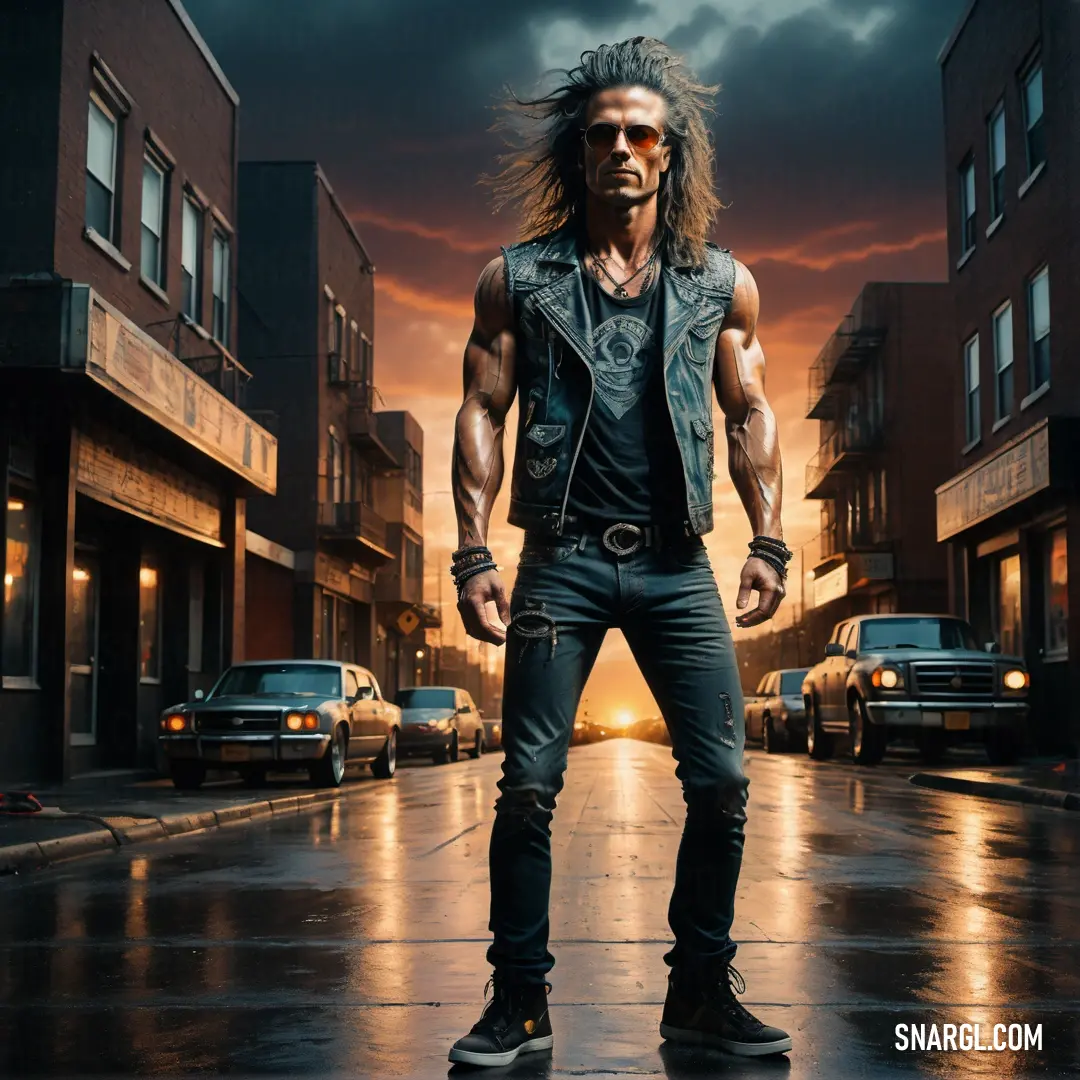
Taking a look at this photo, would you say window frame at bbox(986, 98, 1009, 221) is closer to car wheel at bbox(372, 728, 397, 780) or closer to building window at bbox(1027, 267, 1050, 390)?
building window at bbox(1027, 267, 1050, 390)

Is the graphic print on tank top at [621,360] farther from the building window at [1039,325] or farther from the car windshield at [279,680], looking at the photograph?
the building window at [1039,325]

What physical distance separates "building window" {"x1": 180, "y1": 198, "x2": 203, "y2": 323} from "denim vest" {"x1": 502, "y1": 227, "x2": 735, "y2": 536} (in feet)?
65.7

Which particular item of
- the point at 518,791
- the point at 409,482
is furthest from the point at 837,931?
the point at 409,482

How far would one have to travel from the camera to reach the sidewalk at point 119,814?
1009 centimetres

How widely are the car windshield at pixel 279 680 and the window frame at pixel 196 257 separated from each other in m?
6.22

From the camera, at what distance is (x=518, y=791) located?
3861 millimetres

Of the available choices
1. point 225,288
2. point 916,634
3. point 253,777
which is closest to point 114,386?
point 253,777

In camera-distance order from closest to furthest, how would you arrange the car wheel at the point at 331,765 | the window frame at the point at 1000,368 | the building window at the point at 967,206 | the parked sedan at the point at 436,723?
the car wheel at the point at 331,765
the window frame at the point at 1000,368
the building window at the point at 967,206
the parked sedan at the point at 436,723

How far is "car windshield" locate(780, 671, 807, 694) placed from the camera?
30875 millimetres

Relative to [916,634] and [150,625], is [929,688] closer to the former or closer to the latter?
[916,634]

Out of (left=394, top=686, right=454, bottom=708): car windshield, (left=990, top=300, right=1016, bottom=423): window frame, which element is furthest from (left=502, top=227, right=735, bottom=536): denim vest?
(left=394, top=686, right=454, bottom=708): car windshield

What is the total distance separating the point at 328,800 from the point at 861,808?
238 inches

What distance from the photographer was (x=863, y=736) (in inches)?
865

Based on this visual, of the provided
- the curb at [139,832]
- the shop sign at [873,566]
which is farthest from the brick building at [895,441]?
the curb at [139,832]
